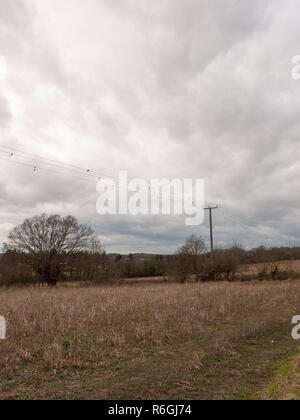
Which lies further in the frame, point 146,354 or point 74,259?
point 74,259

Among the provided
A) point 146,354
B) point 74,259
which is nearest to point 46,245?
point 74,259

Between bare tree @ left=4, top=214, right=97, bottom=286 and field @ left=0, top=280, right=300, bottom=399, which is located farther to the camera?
bare tree @ left=4, top=214, right=97, bottom=286

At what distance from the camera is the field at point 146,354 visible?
19.7 ft

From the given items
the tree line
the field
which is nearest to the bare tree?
the tree line

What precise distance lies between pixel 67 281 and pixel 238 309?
36717 mm

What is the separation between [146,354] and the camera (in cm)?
829

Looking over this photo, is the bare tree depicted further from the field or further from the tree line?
the field

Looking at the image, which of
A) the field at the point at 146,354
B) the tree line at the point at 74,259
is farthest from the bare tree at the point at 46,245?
the field at the point at 146,354

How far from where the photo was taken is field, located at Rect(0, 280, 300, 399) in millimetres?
5992

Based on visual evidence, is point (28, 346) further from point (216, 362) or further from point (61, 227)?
point (61, 227)

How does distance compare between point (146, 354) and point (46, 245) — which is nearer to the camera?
point (146, 354)

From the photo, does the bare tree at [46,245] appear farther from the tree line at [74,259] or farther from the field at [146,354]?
the field at [146,354]

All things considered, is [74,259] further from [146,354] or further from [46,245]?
[146,354]
